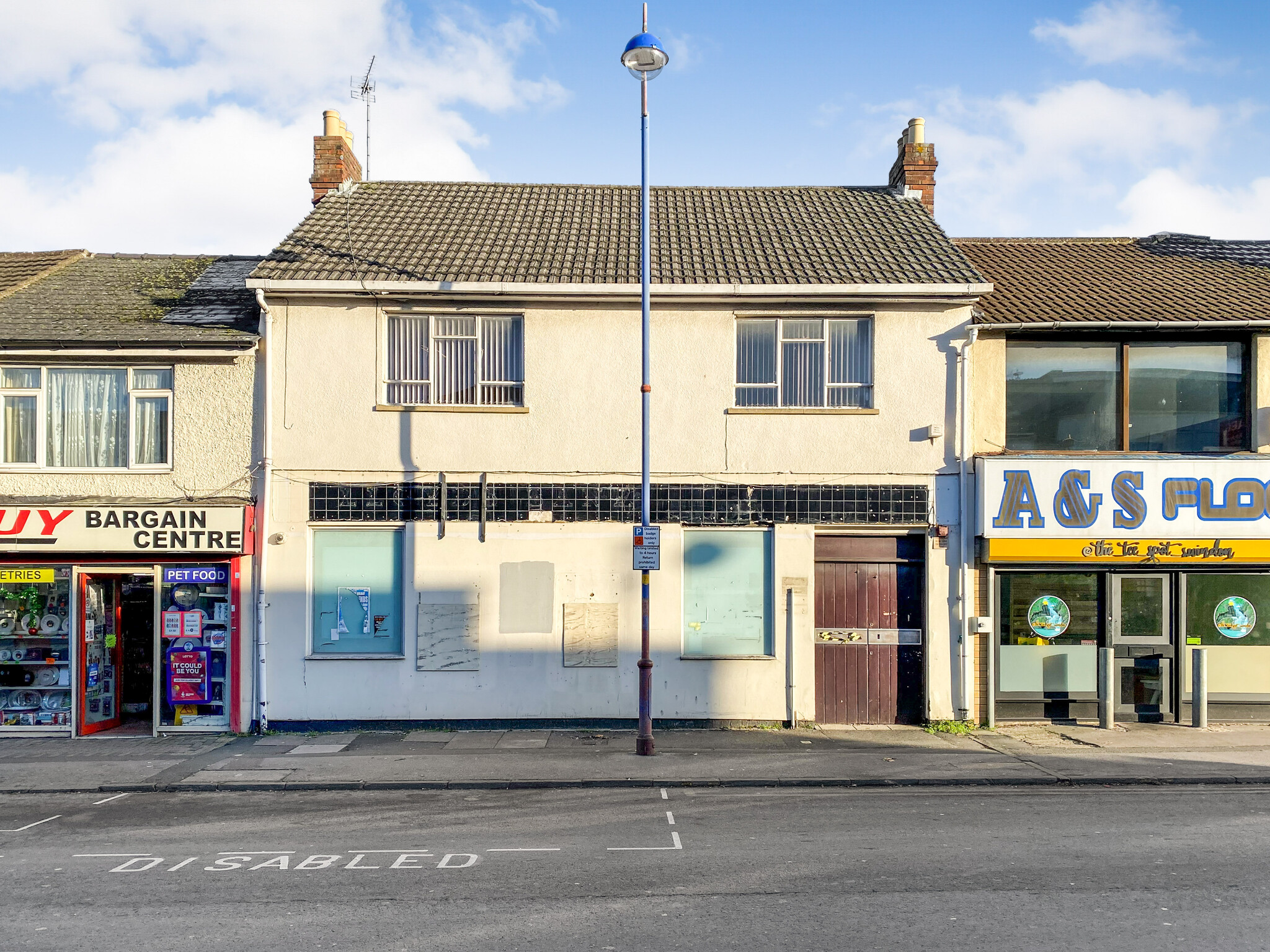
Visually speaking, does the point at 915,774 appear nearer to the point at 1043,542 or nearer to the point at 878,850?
the point at 878,850

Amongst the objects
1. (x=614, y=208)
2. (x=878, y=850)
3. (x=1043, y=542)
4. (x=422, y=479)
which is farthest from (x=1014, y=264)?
(x=878, y=850)

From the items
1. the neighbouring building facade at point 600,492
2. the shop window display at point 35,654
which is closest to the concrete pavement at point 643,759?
the shop window display at point 35,654

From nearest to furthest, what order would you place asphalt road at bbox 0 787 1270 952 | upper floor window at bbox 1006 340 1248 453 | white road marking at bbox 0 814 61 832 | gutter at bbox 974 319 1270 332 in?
asphalt road at bbox 0 787 1270 952 < white road marking at bbox 0 814 61 832 < gutter at bbox 974 319 1270 332 < upper floor window at bbox 1006 340 1248 453

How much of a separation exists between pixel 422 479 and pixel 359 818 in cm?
560

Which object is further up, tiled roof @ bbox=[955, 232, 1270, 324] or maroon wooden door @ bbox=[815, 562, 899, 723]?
tiled roof @ bbox=[955, 232, 1270, 324]

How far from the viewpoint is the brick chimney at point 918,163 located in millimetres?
17750

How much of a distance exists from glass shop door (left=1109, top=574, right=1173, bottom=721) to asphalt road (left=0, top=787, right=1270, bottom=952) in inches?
150

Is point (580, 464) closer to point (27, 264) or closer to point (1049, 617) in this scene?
point (1049, 617)

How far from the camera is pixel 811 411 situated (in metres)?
14.5

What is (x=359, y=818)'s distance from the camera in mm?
9945

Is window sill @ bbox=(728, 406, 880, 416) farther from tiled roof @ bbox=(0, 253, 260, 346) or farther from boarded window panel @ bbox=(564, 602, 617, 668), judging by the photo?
tiled roof @ bbox=(0, 253, 260, 346)

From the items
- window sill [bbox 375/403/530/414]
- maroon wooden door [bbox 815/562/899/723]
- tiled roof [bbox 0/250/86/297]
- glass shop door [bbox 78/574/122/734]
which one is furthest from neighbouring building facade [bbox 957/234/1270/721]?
tiled roof [bbox 0/250/86/297]

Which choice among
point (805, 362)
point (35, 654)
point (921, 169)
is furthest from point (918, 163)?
point (35, 654)

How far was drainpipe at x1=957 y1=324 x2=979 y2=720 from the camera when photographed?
14336mm
